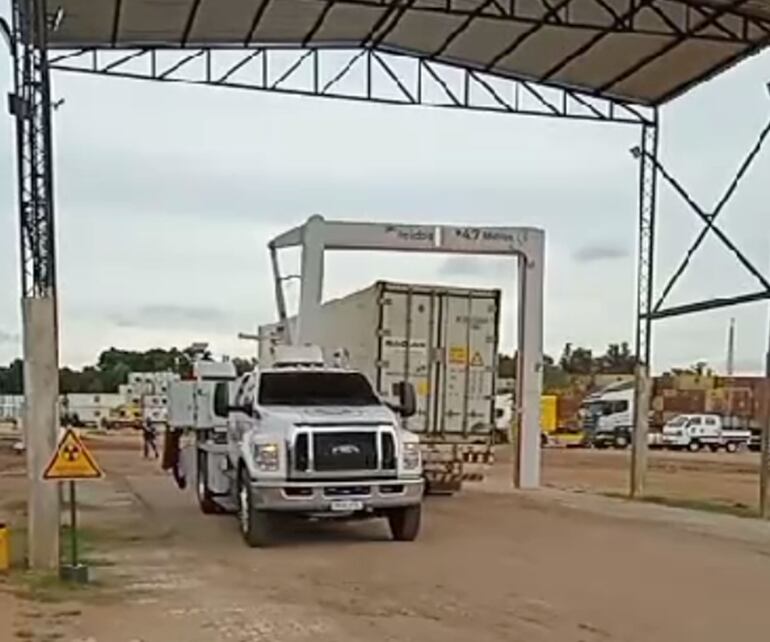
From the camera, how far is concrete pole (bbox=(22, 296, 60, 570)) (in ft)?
48.2

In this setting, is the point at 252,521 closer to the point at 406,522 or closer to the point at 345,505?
the point at 345,505

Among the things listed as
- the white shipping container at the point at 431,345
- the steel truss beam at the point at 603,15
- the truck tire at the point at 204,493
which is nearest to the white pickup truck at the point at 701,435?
the white shipping container at the point at 431,345

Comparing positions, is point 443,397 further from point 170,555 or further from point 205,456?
point 170,555

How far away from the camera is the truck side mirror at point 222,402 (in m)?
19.7

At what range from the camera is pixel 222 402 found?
2022 cm

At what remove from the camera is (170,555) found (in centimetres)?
1667

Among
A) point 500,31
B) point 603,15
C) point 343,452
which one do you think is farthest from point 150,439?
point 343,452

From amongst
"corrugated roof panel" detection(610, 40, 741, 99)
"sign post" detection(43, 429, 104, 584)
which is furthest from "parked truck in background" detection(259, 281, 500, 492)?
"sign post" detection(43, 429, 104, 584)

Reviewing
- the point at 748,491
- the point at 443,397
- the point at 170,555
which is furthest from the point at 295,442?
the point at 748,491

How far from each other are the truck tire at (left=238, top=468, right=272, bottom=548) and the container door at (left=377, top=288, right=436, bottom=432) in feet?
21.0

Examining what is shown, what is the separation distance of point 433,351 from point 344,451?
24.9 feet

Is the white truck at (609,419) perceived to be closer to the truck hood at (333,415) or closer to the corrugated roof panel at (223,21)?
the corrugated roof panel at (223,21)

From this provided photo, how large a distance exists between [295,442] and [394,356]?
289 inches

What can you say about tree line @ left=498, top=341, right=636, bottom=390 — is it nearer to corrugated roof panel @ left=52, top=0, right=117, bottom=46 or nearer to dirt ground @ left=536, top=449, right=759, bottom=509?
dirt ground @ left=536, top=449, right=759, bottom=509
